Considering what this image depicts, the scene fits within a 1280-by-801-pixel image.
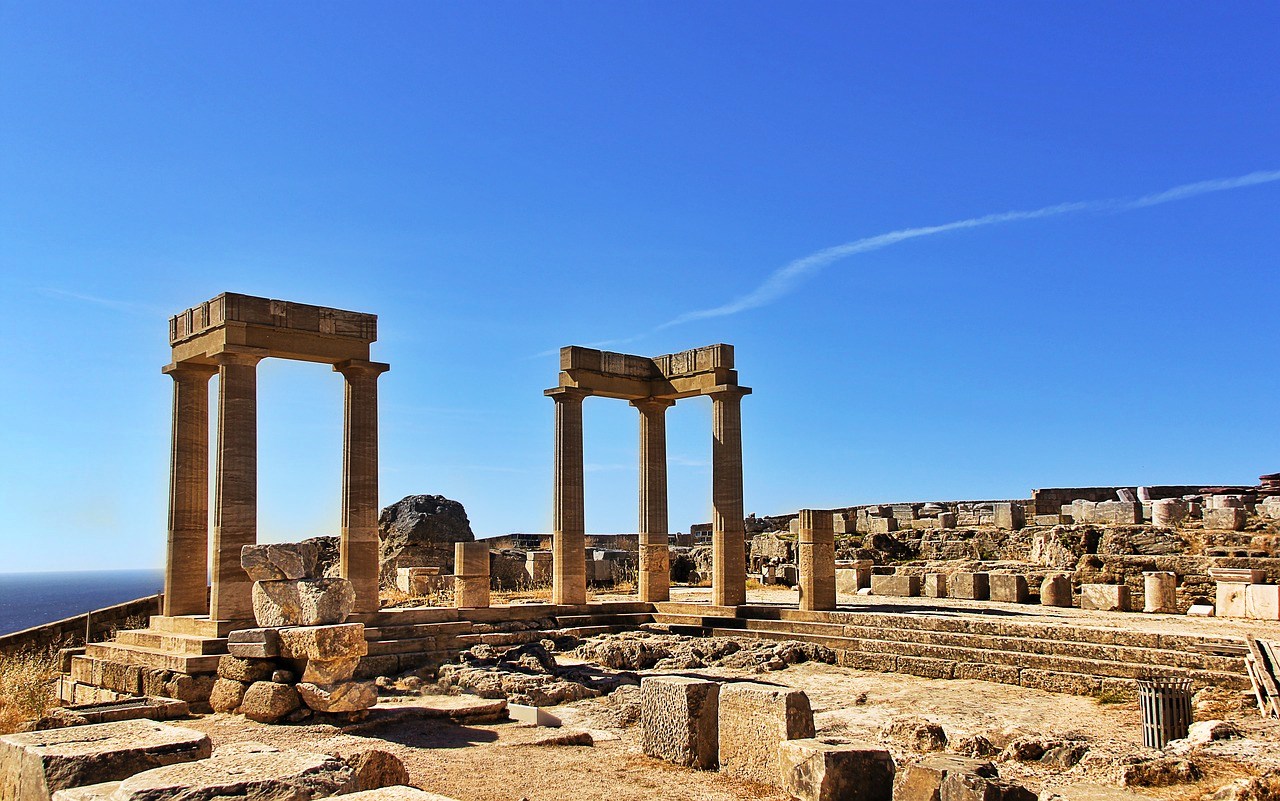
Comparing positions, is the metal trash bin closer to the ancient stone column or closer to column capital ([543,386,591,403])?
the ancient stone column

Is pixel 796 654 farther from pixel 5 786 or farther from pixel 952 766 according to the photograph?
pixel 5 786

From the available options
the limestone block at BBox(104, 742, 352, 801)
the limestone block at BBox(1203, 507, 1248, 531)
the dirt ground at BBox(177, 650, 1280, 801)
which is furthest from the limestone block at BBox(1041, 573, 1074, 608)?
the limestone block at BBox(104, 742, 352, 801)

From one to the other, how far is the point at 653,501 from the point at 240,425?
9.62 m

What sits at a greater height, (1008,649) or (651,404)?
(651,404)

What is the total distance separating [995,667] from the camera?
1508 centimetres

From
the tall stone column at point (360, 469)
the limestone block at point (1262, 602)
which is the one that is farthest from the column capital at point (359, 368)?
the limestone block at point (1262, 602)

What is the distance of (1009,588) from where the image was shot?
74.9 feet

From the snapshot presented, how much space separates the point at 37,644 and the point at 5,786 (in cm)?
1415

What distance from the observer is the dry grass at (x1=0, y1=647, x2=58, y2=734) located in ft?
43.5

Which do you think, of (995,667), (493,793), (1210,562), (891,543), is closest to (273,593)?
(493,793)

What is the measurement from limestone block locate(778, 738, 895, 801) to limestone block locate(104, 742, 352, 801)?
3931 mm

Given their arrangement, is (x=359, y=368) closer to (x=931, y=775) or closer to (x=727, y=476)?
(x=727, y=476)

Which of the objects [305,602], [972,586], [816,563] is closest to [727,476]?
[816,563]

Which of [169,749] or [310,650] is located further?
[310,650]
